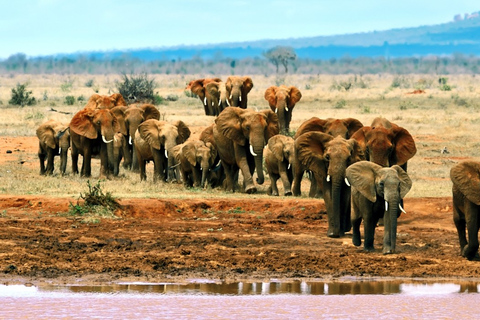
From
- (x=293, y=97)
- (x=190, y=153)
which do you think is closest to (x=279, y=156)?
(x=190, y=153)

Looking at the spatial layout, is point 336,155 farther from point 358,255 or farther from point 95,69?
point 95,69

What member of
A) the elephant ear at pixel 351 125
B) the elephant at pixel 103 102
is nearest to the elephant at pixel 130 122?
the elephant at pixel 103 102

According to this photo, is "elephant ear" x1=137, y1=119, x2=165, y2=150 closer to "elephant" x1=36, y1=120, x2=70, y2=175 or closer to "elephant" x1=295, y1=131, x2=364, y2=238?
"elephant" x1=36, y1=120, x2=70, y2=175

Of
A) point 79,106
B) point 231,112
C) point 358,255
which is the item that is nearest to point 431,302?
point 358,255

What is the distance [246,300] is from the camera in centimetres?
1269

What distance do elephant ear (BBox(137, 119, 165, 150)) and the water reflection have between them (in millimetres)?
11126

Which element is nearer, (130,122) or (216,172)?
(216,172)

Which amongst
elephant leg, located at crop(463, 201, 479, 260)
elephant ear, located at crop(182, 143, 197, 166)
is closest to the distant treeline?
elephant ear, located at crop(182, 143, 197, 166)

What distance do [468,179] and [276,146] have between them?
836 centimetres

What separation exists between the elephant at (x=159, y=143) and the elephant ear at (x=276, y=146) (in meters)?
3.13

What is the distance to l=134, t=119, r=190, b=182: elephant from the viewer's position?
24.8 meters

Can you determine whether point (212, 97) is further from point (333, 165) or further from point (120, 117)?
point (333, 165)

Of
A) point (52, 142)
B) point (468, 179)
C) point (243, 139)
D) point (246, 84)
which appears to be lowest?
point (52, 142)

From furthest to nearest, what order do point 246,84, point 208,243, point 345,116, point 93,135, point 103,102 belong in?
point 345,116 → point 246,84 → point 103,102 → point 93,135 → point 208,243
